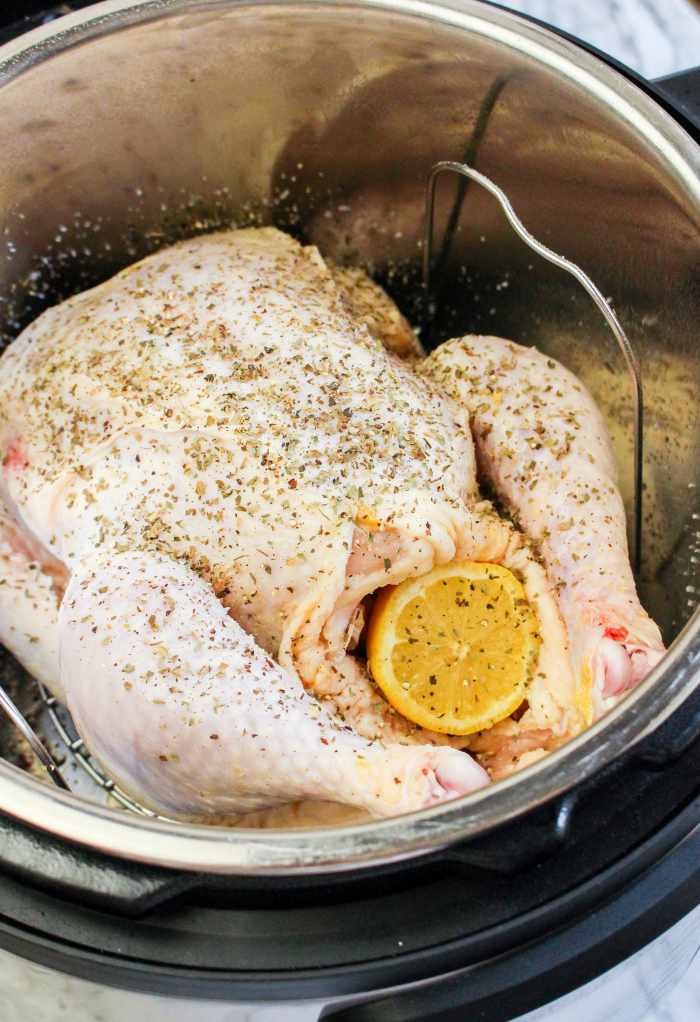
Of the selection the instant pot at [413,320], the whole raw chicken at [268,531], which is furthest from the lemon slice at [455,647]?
the instant pot at [413,320]

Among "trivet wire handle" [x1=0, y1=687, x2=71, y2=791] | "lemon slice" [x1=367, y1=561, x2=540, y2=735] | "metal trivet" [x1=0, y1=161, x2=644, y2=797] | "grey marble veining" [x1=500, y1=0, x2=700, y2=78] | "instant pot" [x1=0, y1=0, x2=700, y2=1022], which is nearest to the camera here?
"instant pot" [x1=0, y1=0, x2=700, y2=1022]

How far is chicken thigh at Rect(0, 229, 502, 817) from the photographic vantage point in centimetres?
117

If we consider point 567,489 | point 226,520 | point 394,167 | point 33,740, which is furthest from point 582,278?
point 33,740

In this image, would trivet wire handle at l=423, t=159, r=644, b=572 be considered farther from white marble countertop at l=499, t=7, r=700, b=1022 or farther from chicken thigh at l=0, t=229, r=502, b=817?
white marble countertop at l=499, t=7, r=700, b=1022

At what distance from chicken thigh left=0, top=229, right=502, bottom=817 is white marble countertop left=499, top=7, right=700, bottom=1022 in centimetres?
142

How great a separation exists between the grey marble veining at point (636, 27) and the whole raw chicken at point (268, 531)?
4.45 feet

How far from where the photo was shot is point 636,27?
2.47 meters

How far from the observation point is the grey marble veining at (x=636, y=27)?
95.7 inches

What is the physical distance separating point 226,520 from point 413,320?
0.85 meters

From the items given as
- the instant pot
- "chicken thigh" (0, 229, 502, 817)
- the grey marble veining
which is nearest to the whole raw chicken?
"chicken thigh" (0, 229, 502, 817)

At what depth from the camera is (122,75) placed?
1634 millimetres

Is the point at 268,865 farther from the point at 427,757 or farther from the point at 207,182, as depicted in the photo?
the point at 207,182

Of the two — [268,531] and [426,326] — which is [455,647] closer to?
[268,531]

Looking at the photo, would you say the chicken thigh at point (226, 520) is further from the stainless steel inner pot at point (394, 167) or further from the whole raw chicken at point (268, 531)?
the stainless steel inner pot at point (394, 167)
